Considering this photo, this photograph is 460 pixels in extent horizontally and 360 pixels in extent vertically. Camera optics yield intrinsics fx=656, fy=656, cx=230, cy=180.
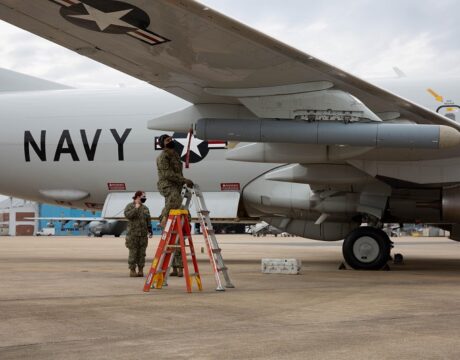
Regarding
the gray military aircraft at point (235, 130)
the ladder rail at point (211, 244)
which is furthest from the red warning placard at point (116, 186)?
the ladder rail at point (211, 244)

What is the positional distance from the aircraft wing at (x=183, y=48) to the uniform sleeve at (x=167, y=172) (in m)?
1.52

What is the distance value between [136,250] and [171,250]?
9.29 feet

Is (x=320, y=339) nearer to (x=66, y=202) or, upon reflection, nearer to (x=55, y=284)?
(x=55, y=284)

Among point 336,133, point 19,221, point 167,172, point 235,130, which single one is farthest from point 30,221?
point 336,133

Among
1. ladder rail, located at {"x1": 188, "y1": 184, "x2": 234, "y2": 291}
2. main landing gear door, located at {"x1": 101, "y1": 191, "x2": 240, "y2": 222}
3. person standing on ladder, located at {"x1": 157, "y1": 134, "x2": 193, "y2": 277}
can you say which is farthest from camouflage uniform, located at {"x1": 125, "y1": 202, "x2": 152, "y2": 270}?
main landing gear door, located at {"x1": 101, "y1": 191, "x2": 240, "y2": 222}

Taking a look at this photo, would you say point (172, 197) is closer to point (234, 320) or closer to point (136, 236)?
point (136, 236)

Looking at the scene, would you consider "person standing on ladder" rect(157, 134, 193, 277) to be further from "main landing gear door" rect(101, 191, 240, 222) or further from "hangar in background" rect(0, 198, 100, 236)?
"hangar in background" rect(0, 198, 100, 236)

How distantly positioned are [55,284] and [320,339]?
6.10 meters

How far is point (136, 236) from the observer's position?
1224 cm

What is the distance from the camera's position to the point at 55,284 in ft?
34.0

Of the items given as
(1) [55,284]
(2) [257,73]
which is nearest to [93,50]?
(2) [257,73]

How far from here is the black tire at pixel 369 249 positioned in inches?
541

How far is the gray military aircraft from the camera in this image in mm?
9438

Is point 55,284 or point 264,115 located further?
point 264,115
